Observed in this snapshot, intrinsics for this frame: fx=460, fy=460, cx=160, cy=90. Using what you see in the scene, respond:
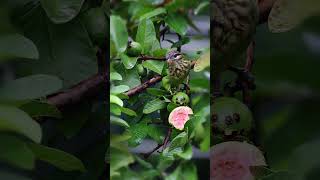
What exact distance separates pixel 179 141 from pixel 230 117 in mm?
180

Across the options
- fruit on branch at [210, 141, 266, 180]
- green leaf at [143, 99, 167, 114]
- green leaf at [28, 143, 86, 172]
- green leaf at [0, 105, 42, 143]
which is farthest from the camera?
green leaf at [143, 99, 167, 114]

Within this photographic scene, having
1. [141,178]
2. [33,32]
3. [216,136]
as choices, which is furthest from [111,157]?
[33,32]

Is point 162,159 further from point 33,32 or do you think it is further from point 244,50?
point 33,32

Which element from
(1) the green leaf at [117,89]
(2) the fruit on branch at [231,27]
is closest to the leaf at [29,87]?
(1) the green leaf at [117,89]

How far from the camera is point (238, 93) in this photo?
1246 millimetres

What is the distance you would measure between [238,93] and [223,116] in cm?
9

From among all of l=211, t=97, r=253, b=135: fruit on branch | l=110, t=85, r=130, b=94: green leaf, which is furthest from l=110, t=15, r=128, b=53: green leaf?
l=211, t=97, r=253, b=135: fruit on branch

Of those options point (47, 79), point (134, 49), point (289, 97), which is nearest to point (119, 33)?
point (134, 49)

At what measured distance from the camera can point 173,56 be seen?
1299 mm

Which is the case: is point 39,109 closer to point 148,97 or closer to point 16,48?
point 16,48

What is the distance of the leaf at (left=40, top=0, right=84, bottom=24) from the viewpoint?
46.2 inches

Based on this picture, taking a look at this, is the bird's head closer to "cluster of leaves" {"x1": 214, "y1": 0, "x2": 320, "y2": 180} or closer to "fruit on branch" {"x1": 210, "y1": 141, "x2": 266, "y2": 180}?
"cluster of leaves" {"x1": 214, "y1": 0, "x2": 320, "y2": 180}

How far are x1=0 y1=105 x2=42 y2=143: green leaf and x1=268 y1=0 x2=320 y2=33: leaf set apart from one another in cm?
65

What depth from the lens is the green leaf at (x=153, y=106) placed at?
1.32m
